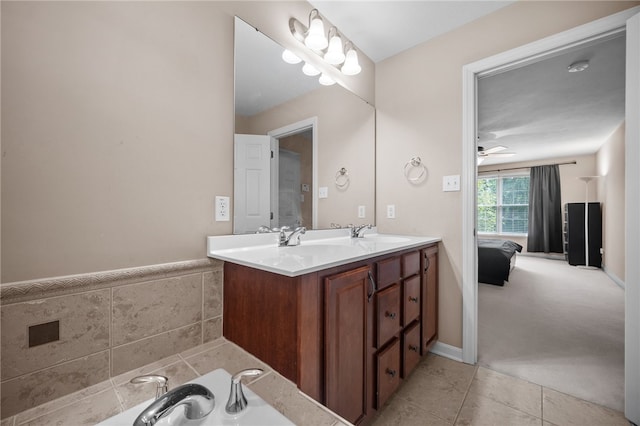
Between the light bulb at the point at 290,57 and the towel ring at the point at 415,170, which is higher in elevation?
the light bulb at the point at 290,57

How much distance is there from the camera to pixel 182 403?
0.57 m

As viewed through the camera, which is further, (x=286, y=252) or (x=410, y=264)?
(x=410, y=264)

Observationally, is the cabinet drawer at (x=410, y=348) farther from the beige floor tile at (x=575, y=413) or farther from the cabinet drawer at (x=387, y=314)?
the beige floor tile at (x=575, y=413)

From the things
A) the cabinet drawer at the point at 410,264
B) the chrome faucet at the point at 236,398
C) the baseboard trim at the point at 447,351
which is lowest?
the baseboard trim at the point at 447,351

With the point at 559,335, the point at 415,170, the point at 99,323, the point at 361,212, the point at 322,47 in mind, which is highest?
the point at 322,47

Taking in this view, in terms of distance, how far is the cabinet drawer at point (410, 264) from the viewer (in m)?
1.46

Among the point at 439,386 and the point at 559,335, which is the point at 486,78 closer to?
the point at 559,335

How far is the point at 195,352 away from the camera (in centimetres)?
107

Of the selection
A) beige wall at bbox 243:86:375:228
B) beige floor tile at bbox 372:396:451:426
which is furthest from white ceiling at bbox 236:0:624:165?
beige floor tile at bbox 372:396:451:426

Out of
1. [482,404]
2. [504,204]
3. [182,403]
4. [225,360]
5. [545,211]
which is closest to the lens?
[182,403]

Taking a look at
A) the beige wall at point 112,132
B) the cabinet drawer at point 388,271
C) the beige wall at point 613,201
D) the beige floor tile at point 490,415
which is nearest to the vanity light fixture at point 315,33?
the beige wall at point 112,132

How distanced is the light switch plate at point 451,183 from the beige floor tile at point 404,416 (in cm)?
138

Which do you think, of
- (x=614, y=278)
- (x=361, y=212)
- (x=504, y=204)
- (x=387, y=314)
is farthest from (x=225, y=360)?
(x=504, y=204)

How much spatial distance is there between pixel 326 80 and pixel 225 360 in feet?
5.89
